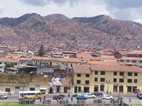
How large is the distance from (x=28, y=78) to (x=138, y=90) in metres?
19.7

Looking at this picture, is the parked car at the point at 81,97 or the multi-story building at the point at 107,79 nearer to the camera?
the parked car at the point at 81,97

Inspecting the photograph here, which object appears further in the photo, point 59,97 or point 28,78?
point 28,78

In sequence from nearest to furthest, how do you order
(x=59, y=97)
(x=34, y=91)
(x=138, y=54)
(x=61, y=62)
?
(x=59, y=97) < (x=34, y=91) < (x=61, y=62) < (x=138, y=54)

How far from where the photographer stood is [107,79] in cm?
9044

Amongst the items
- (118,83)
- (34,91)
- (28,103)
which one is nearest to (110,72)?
(118,83)

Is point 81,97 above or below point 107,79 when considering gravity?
below

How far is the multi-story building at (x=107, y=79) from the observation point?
88.8 metres

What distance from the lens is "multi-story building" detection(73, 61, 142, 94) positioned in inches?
3494

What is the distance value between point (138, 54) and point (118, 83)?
5001 cm

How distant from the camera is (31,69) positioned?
322 ft

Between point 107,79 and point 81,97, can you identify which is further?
point 107,79

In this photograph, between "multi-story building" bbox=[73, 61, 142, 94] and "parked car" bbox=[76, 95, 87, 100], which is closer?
"parked car" bbox=[76, 95, 87, 100]

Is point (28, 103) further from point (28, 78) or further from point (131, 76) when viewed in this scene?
point (131, 76)

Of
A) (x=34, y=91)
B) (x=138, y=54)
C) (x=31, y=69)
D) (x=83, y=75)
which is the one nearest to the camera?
(x=34, y=91)
